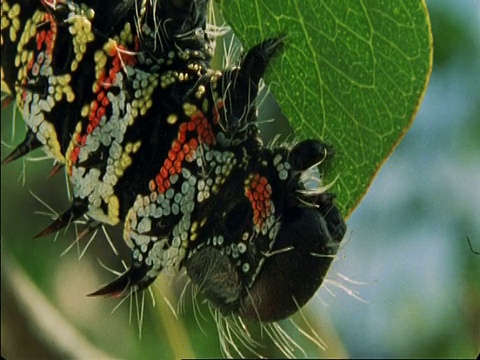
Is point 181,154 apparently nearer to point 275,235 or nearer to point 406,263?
point 275,235

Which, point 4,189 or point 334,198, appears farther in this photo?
point 4,189

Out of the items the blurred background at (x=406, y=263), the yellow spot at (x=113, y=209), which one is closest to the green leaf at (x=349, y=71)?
the blurred background at (x=406, y=263)

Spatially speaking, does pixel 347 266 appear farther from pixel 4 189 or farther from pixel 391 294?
pixel 4 189

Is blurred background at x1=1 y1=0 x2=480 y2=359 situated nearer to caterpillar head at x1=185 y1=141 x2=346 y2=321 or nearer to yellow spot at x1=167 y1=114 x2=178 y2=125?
caterpillar head at x1=185 y1=141 x2=346 y2=321

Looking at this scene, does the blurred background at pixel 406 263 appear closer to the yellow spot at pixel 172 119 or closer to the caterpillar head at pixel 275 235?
the caterpillar head at pixel 275 235

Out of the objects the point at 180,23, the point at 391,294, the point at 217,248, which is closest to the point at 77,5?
the point at 180,23

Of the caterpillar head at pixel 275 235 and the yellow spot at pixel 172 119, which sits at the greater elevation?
the yellow spot at pixel 172 119
